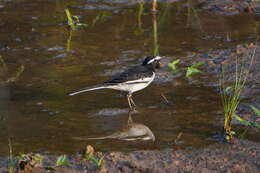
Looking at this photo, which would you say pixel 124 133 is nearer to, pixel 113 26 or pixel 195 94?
pixel 195 94

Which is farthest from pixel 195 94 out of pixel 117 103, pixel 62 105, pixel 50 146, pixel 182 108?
pixel 50 146

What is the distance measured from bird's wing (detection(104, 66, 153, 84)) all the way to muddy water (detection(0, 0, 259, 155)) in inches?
13.8

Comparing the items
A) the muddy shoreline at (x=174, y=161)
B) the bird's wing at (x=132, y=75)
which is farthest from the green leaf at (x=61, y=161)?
the bird's wing at (x=132, y=75)

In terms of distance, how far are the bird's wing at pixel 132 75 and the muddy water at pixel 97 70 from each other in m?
0.35

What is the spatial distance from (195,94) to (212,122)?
120 cm

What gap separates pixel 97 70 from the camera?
1062 centimetres

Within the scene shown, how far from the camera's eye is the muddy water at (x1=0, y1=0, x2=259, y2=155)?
7.90m

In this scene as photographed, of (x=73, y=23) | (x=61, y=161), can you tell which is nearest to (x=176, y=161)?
(x=61, y=161)

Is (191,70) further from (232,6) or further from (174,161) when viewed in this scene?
(232,6)

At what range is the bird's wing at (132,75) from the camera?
9062 millimetres

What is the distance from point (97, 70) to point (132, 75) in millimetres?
1428

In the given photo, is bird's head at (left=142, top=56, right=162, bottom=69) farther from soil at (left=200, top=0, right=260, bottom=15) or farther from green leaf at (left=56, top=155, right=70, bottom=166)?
soil at (left=200, top=0, right=260, bottom=15)

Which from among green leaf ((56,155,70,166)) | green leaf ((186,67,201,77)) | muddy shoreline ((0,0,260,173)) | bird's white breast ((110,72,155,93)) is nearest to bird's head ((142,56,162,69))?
green leaf ((186,67,201,77))

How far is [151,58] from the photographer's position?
9.88m
